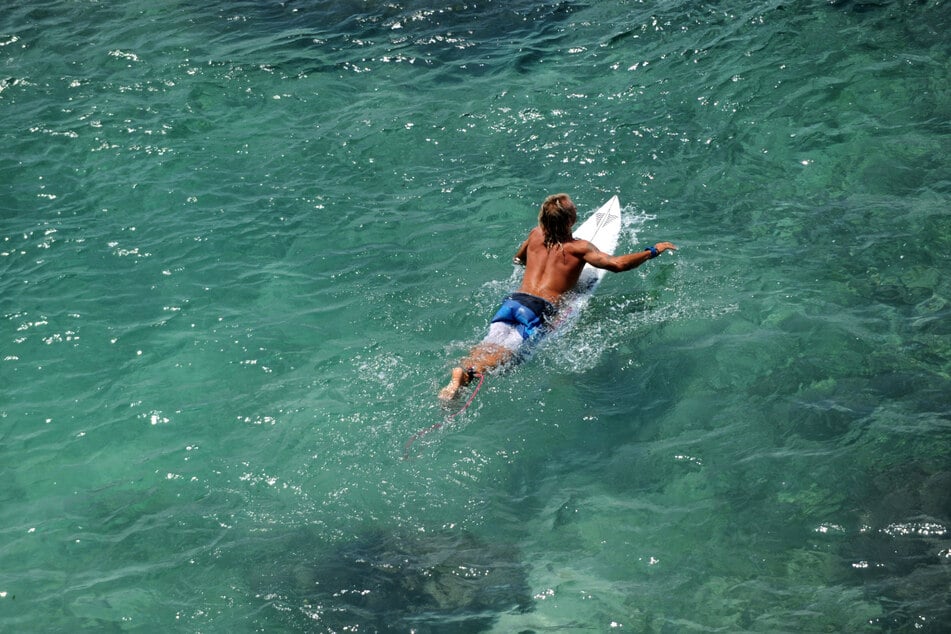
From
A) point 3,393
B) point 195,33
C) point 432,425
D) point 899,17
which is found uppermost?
point 195,33

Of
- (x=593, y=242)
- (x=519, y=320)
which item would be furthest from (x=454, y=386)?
(x=593, y=242)

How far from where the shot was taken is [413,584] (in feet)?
23.3

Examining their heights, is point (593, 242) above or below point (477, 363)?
above

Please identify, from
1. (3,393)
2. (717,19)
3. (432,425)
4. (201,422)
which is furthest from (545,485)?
(717,19)

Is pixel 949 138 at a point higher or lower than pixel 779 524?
higher

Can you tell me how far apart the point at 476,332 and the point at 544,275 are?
1.00 meters

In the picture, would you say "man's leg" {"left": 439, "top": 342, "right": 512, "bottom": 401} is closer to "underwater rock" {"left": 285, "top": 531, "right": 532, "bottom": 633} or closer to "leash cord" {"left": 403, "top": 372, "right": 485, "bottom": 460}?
"leash cord" {"left": 403, "top": 372, "right": 485, "bottom": 460}

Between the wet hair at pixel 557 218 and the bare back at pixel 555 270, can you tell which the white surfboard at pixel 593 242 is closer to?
the bare back at pixel 555 270

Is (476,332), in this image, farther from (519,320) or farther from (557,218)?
(557,218)

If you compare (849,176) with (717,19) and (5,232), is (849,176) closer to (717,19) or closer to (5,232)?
(717,19)

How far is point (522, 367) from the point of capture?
904 cm

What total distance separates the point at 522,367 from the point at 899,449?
11.9 ft

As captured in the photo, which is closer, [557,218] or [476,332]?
[557,218]

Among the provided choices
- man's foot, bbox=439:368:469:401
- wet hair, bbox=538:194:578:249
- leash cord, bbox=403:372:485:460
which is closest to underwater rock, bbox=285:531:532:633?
leash cord, bbox=403:372:485:460
